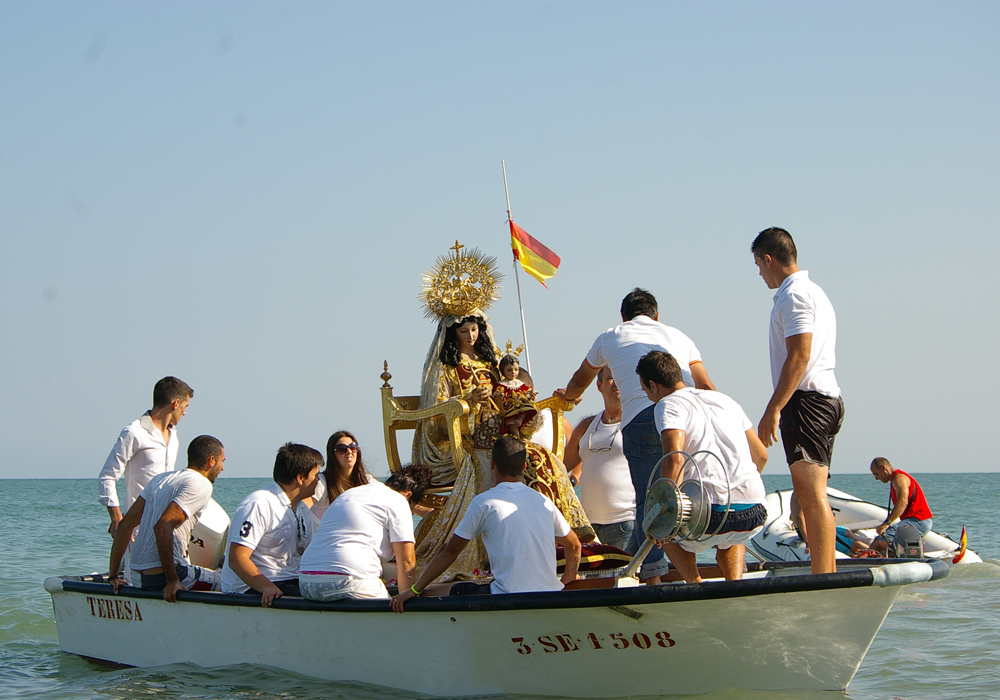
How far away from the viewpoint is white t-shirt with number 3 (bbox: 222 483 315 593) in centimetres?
601

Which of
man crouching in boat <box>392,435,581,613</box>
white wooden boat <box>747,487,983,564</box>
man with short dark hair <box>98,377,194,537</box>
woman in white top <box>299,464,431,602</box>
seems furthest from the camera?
white wooden boat <box>747,487,983,564</box>

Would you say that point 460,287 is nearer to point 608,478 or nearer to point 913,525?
point 608,478

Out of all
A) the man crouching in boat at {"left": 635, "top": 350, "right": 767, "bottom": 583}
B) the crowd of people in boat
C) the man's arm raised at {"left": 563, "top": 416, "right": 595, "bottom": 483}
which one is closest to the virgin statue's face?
the crowd of people in boat

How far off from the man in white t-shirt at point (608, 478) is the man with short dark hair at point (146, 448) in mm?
3174

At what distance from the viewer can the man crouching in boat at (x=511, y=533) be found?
5152 mm

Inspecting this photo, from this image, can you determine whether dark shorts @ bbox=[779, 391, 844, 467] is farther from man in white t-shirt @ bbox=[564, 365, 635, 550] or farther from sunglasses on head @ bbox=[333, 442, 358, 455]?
sunglasses on head @ bbox=[333, 442, 358, 455]

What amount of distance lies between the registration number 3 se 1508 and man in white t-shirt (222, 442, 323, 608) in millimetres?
1663

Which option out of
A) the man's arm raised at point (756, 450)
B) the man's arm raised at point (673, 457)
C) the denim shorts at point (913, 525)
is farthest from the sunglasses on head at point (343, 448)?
the denim shorts at point (913, 525)

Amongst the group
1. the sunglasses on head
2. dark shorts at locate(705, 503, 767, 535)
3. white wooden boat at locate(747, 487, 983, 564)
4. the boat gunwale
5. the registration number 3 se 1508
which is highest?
the sunglasses on head

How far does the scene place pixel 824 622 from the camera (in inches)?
200

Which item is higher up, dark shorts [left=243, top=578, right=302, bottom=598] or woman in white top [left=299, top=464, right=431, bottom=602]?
woman in white top [left=299, top=464, right=431, bottom=602]

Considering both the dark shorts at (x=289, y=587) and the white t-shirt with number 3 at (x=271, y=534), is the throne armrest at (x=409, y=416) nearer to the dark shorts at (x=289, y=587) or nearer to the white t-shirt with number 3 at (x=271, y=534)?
the white t-shirt with number 3 at (x=271, y=534)

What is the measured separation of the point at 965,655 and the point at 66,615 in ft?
23.8

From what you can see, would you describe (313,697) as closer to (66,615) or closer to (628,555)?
(628,555)
